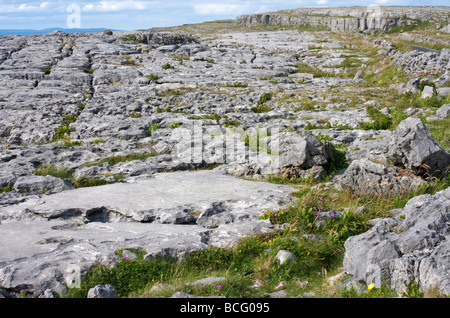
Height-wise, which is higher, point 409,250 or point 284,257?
point 409,250

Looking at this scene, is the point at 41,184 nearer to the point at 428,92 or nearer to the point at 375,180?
the point at 375,180

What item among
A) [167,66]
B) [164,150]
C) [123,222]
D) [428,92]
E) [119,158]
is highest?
[167,66]

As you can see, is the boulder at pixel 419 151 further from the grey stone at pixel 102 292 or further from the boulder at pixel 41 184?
the boulder at pixel 41 184

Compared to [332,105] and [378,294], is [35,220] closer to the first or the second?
[378,294]

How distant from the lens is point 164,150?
15195 millimetres

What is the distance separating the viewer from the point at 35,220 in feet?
30.2

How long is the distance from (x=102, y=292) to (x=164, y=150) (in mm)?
9938

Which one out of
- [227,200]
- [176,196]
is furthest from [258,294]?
[176,196]

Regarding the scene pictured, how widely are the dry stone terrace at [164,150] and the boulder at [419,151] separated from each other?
4 centimetres

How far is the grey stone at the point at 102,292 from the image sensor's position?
5570 mm

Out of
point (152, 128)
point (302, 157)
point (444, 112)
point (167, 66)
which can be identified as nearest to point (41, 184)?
point (152, 128)

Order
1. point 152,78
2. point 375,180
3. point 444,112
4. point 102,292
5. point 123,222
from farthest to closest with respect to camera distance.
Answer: point 152,78, point 444,112, point 375,180, point 123,222, point 102,292

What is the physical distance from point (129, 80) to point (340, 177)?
23.0 meters
